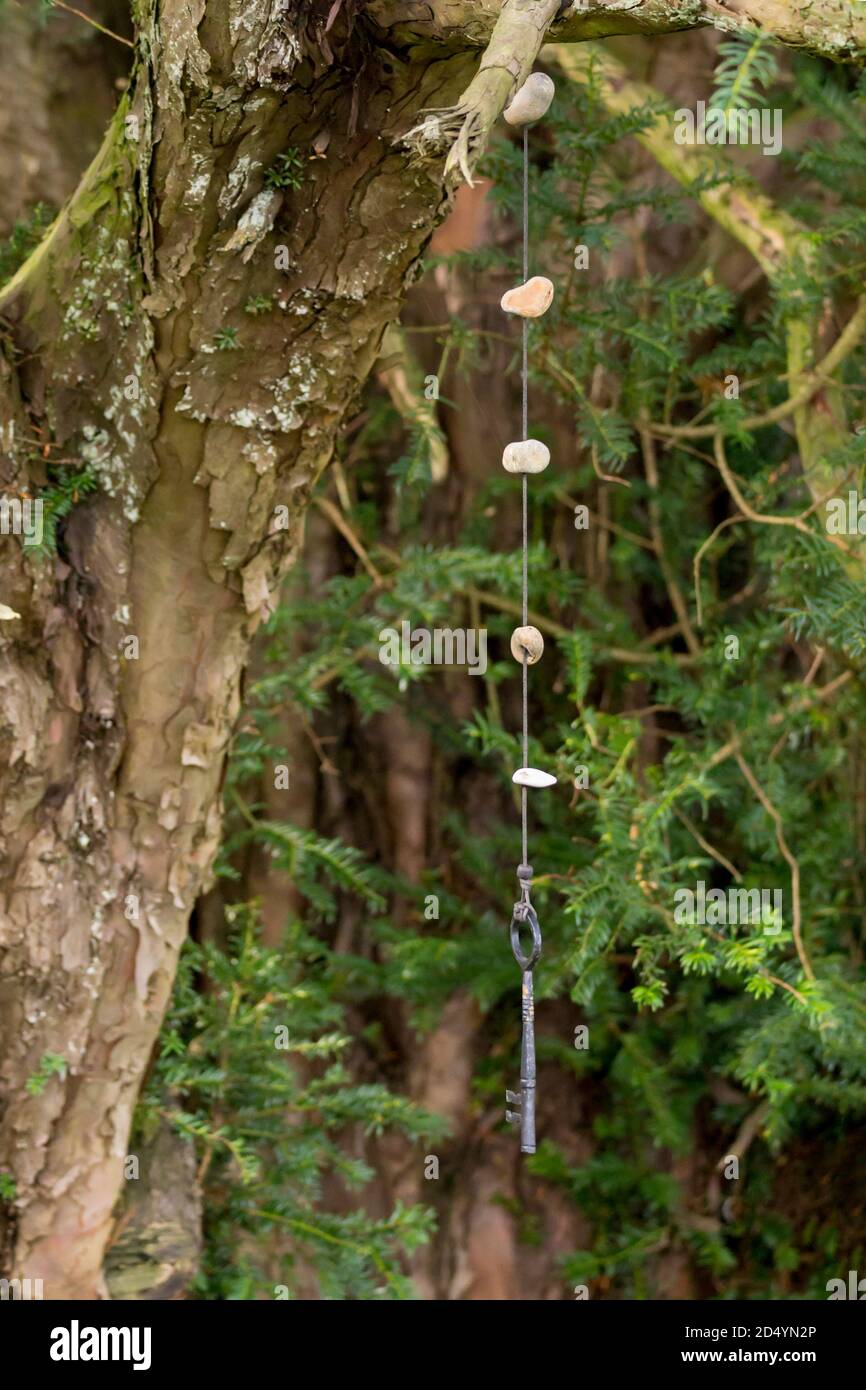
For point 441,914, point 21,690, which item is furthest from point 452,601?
point 21,690

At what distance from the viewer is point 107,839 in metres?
1.35

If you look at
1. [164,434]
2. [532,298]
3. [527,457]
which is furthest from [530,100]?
[164,434]

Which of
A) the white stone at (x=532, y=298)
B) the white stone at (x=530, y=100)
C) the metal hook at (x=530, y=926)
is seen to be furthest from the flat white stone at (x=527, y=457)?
the metal hook at (x=530, y=926)

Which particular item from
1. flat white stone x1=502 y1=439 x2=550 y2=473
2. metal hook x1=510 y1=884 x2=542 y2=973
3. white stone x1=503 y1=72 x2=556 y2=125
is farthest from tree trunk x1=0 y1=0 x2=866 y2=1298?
metal hook x1=510 y1=884 x2=542 y2=973

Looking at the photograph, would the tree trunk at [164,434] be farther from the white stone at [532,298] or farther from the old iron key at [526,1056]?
the old iron key at [526,1056]

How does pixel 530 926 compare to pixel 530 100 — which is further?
pixel 530 926

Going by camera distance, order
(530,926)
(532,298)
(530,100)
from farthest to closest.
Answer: (530,926), (532,298), (530,100)

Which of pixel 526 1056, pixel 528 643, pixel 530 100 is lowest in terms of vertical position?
pixel 526 1056

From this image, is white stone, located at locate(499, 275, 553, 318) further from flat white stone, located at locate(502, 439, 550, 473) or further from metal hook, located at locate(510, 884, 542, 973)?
metal hook, located at locate(510, 884, 542, 973)

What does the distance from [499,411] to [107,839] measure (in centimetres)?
139

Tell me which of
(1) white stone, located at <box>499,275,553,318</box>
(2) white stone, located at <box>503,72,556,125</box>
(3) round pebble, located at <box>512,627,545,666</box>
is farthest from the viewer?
(3) round pebble, located at <box>512,627,545,666</box>

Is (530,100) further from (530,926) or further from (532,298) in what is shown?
(530,926)

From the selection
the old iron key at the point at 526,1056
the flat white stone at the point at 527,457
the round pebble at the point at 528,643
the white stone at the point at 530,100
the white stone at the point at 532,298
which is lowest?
the old iron key at the point at 526,1056
